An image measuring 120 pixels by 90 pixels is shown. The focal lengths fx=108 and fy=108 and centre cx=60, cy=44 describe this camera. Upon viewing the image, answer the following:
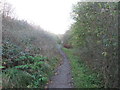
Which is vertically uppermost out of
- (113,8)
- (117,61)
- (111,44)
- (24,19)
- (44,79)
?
(24,19)

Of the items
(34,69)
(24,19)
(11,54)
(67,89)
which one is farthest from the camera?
(24,19)

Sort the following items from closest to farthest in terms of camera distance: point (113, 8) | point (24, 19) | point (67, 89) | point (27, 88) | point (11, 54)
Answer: point (113, 8)
point (27, 88)
point (67, 89)
point (11, 54)
point (24, 19)

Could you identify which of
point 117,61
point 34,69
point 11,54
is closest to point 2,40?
point 11,54

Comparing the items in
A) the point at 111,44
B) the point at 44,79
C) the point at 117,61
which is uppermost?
the point at 111,44

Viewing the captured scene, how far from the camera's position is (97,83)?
546 centimetres

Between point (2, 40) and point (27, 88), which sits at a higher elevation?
point (2, 40)

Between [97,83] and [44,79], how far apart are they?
8.76ft

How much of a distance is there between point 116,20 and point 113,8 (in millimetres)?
644

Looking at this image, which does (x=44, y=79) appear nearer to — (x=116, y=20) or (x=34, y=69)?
(x=34, y=69)

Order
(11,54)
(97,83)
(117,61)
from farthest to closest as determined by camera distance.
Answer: (11,54) → (97,83) → (117,61)

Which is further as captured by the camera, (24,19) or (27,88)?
(24,19)

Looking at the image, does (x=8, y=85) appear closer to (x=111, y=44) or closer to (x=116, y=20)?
(x=111, y=44)

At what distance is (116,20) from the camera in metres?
3.91

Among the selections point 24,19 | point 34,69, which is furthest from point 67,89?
point 24,19
